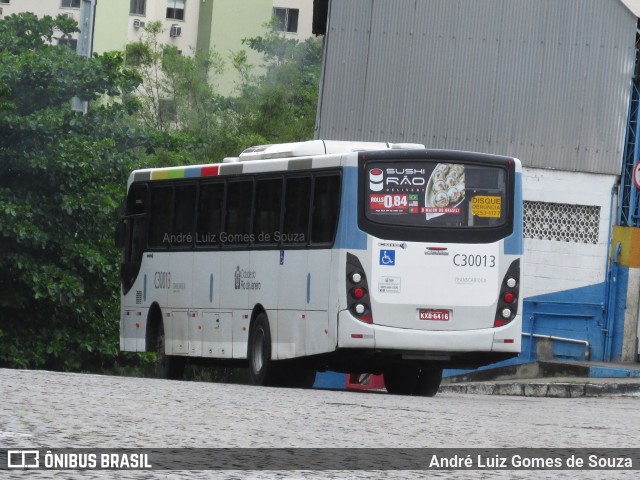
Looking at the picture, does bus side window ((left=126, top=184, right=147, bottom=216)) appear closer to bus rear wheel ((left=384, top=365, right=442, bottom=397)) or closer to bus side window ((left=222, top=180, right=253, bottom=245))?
bus side window ((left=222, top=180, right=253, bottom=245))

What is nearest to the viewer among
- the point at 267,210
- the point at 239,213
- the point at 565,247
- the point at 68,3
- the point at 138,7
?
the point at 267,210

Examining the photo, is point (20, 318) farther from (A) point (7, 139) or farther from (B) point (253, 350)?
(B) point (253, 350)

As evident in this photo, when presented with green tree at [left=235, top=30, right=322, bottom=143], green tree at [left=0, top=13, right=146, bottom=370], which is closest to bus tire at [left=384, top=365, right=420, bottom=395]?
green tree at [left=0, top=13, right=146, bottom=370]

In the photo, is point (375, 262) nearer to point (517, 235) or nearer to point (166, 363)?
point (517, 235)

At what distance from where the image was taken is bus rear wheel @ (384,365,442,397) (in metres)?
18.9

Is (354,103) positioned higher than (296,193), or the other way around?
(354,103)

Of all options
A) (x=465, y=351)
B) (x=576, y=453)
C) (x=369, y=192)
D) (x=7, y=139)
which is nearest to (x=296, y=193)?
(x=369, y=192)

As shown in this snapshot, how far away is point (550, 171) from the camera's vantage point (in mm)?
27766

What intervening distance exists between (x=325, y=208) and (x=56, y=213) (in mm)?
11160

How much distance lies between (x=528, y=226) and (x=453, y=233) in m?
10.7

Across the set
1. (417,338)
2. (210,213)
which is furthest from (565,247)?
(417,338)

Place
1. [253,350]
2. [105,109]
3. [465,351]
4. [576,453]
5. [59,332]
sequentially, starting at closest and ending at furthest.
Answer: [576,453] → [465,351] → [253,350] → [59,332] → [105,109]

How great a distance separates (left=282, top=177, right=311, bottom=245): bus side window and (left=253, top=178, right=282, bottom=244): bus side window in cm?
19

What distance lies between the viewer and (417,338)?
1700 cm
